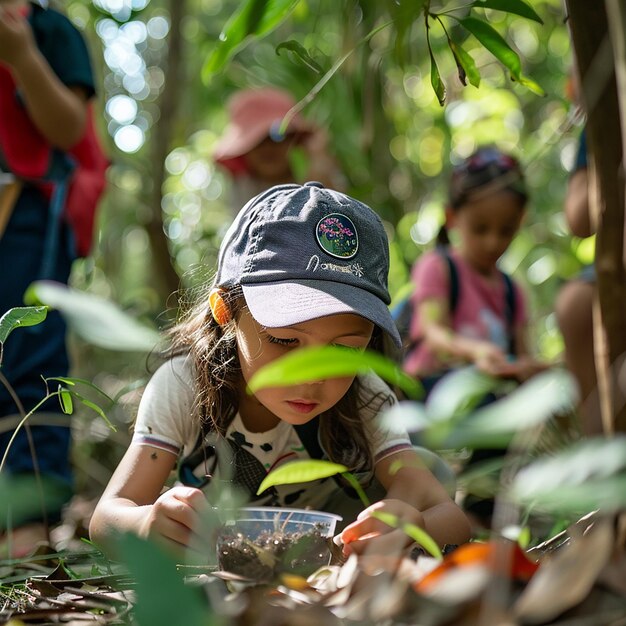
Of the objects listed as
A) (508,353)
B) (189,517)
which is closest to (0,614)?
(189,517)

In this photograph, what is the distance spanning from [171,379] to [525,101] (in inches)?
128

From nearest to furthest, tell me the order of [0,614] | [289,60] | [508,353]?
[0,614], [289,60], [508,353]

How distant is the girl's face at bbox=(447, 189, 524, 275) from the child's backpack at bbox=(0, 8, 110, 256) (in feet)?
4.30

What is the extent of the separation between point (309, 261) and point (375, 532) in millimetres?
427

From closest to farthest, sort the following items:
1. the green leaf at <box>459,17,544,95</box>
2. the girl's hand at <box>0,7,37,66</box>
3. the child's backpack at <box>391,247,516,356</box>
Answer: the green leaf at <box>459,17,544,95</box> < the girl's hand at <box>0,7,37,66</box> < the child's backpack at <box>391,247,516,356</box>

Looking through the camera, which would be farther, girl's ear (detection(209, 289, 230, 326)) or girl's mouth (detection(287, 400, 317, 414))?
girl's ear (detection(209, 289, 230, 326))

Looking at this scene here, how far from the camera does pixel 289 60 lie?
2.51m

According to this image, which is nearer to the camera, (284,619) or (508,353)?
(284,619)

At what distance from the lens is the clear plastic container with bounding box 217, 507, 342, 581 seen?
91 centimetres

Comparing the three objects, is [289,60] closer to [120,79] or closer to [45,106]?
[45,106]

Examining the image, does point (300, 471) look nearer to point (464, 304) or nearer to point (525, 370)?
point (525, 370)

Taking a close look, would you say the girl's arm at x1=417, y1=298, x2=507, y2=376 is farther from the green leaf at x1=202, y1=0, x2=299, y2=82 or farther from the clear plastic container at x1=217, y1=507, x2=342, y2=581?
the green leaf at x1=202, y1=0, x2=299, y2=82

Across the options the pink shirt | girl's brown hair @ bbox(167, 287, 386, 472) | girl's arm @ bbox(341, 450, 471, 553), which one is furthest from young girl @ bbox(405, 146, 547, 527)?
girl's arm @ bbox(341, 450, 471, 553)

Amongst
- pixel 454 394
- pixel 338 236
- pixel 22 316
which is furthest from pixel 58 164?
pixel 454 394
